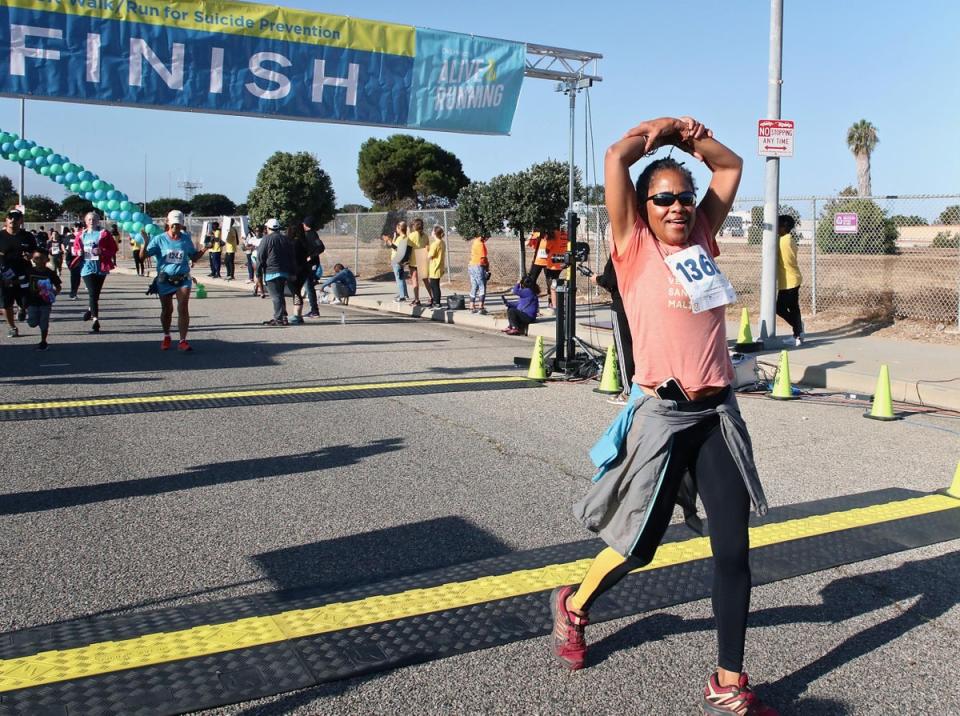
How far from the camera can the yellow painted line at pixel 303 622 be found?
10.8 feet

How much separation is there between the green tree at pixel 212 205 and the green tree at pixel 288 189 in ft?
188

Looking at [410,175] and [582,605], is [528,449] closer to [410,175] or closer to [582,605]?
[582,605]

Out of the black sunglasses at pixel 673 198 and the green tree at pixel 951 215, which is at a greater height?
the green tree at pixel 951 215

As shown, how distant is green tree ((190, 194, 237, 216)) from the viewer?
95812mm

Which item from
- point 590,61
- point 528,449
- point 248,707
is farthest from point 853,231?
point 248,707

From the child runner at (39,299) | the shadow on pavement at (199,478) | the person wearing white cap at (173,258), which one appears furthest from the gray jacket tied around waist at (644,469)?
the child runner at (39,299)

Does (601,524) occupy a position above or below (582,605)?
above

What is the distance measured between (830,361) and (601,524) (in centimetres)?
873

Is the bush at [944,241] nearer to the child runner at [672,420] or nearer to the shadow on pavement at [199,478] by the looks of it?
the shadow on pavement at [199,478]

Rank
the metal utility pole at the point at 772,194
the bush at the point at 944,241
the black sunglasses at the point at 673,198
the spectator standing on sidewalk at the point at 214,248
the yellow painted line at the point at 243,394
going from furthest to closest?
the spectator standing on sidewalk at the point at 214,248, the bush at the point at 944,241, the metal utility pole at the point at 772,194, the yellow painted line at the point at 243,394, the black sunglasses at the point at 673,198

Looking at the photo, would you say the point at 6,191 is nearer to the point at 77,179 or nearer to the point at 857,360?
the point at 77,179

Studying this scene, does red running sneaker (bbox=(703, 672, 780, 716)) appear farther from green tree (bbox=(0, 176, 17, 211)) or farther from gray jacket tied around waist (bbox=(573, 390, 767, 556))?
green tree (bbox=(0, 176, 17, 211))

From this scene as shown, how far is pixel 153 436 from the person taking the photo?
23.1 feet

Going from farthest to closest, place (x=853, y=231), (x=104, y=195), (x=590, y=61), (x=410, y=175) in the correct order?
1. (x=410, y=175)
2. (x=590, y=61)
3. (x=853, y=231)
4. (x=104, y=195)
